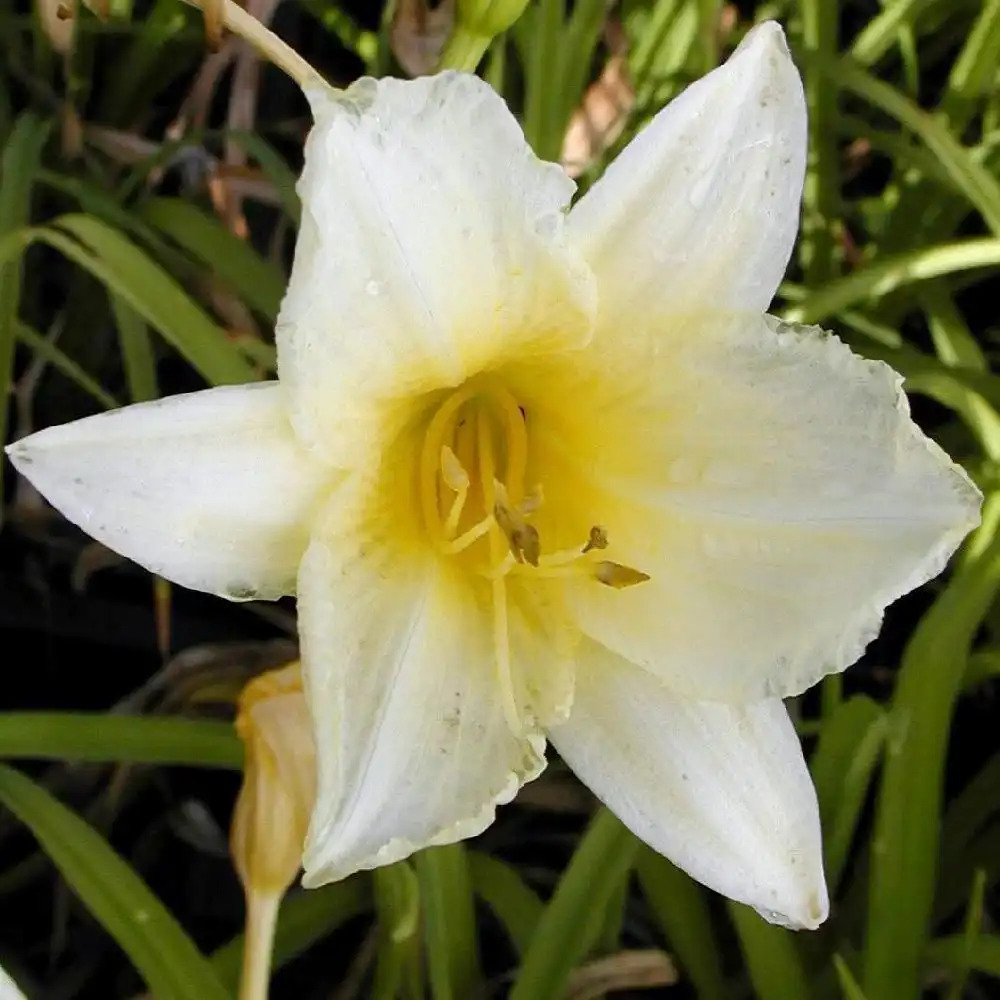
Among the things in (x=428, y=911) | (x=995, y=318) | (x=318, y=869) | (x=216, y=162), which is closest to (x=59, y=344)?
(x=216, y=162)

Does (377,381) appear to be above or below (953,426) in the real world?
above

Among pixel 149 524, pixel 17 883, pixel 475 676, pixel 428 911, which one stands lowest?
pixel 17 883

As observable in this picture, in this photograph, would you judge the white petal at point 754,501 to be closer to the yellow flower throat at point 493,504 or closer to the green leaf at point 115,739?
the yellow flower throat at point 493,504

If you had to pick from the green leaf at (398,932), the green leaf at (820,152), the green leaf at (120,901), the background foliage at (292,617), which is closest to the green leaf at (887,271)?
the background foliage at (292,617)

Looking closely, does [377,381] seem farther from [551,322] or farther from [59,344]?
[59,344]

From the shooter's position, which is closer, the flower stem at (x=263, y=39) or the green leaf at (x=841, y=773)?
the flower stem at (x=263, y=39)

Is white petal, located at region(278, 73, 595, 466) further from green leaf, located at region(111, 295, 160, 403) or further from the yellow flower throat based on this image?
green leaf, located at region(111, 295, 160, 403)
